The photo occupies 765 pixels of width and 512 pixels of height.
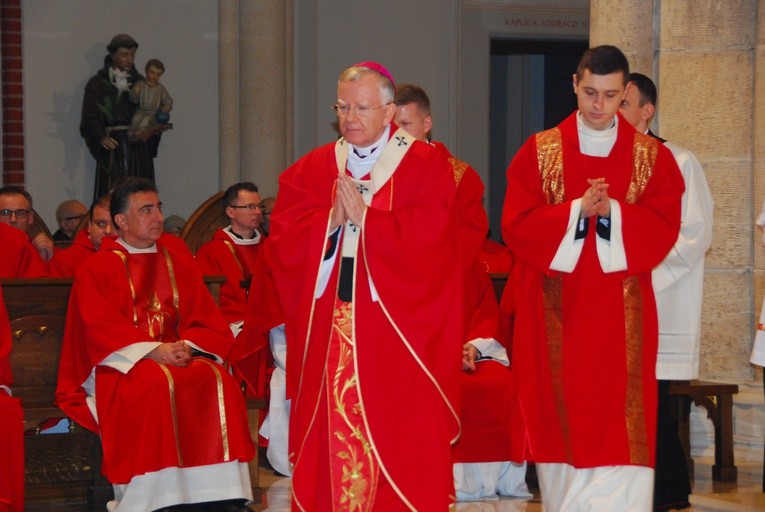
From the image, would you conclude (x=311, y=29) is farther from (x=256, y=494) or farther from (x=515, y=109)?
(x=256, y=494)

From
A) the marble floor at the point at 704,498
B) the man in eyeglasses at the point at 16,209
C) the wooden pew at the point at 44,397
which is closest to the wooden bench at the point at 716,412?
the marble floor at the point at 704,498

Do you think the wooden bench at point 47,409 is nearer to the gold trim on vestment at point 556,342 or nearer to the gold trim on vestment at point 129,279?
the gold trim on vestment at point 129,279

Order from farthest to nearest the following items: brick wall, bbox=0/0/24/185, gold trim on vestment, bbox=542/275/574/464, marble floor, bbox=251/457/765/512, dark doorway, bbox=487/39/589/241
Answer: dark doorway, bbox=487/39/589/241, brick wall, bbox=0/0/24/185, marble floor, bbox=251/457/765/512, gold trim on vestment, bbox=542/275/574/464

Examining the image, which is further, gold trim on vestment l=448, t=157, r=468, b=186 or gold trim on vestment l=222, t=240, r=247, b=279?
gold trim on vestment l=222, t=240, r=247, b=279

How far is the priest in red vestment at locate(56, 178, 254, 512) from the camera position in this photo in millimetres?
6145

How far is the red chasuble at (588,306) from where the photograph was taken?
519 cm

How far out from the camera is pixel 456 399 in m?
4.99

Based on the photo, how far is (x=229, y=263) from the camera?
8.63m

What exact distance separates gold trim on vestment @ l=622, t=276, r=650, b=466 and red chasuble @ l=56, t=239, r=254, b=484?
1.96 meters

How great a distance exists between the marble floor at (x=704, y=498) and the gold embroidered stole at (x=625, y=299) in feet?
3.95

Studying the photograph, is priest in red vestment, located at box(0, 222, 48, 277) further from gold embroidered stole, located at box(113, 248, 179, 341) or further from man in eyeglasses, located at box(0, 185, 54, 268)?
gold embroidered stole, located at box(113, 248, 179, 341)

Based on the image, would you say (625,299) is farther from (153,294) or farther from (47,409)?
(47,409)

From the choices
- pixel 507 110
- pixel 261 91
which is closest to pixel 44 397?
pixel 261 91

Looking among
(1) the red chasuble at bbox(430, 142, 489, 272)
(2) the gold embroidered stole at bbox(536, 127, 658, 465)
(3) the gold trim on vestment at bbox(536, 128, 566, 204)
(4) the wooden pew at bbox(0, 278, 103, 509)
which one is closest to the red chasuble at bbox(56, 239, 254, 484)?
(4) the wooden pew at bbox(0, 278, 103, 509)
